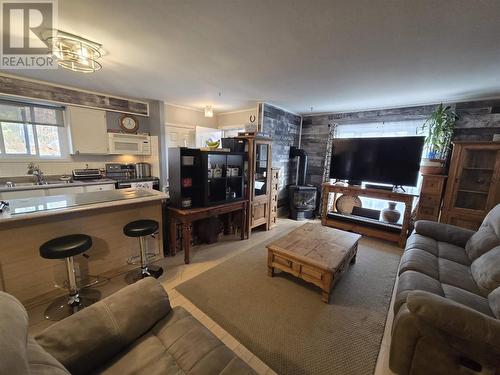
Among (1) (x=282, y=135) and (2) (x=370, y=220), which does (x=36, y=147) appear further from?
(2) (x=370, y=220)

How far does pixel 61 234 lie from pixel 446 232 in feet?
13.8

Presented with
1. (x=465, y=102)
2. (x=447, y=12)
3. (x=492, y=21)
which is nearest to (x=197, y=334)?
(x=447, y=12)

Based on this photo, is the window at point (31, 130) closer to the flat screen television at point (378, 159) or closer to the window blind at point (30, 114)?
the window blind at point (30, 114)

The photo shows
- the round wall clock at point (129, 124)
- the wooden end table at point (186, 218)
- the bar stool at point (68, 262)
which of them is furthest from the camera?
the round wall clock at point (129, 124)

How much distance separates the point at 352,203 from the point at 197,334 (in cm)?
394

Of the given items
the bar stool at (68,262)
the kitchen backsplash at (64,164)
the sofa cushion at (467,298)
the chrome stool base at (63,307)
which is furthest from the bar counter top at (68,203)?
the sofa cushion at (467,298)

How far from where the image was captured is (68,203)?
2.08m

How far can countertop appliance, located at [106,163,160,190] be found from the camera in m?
4.02

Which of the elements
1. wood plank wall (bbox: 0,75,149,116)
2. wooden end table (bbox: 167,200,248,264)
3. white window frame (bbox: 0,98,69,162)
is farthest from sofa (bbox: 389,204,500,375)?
white window frame (bbox: 0,98,69,162)

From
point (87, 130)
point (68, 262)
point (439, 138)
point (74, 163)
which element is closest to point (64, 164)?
point (74, 163)

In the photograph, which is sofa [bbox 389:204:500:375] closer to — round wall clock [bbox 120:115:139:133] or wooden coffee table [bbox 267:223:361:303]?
wooden coffee table [bbox 267:223:361:303]

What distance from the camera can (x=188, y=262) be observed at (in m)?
2.75

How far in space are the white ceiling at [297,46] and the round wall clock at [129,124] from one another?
2.91ft

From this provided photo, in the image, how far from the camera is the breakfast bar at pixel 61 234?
5.91ft
